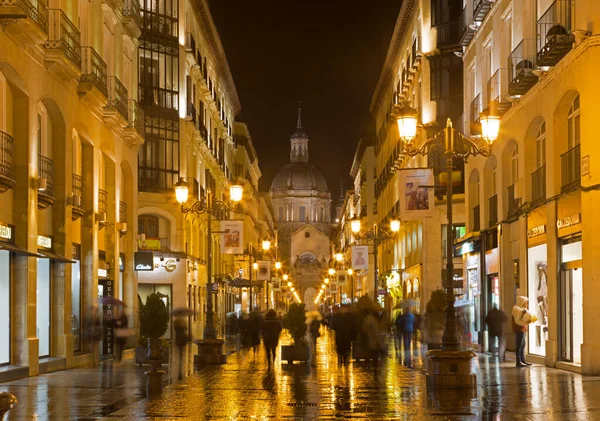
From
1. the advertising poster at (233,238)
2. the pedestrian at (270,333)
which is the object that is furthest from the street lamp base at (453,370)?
the advertising poster at (233,238)

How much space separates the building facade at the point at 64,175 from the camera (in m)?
24.2

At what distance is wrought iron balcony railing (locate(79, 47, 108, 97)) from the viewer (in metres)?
29.8

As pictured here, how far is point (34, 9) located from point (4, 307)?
22.2ft

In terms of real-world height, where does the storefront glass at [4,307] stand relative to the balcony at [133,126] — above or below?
below

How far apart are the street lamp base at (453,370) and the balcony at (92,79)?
1372 centimetres

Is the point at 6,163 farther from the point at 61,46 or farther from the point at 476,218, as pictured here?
the point at 476,218

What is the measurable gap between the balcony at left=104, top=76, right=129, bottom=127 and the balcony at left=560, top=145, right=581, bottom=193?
46.2ft

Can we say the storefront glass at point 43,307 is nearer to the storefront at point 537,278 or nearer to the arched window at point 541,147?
the storefront at point 537,278

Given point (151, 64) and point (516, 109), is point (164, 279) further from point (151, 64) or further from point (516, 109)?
point (516, 109)

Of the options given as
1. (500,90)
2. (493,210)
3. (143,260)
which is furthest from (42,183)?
(493,210)

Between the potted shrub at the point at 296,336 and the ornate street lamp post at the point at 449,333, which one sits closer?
the ornate street lamp post at the point at 449,333

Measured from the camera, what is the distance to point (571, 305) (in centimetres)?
2575

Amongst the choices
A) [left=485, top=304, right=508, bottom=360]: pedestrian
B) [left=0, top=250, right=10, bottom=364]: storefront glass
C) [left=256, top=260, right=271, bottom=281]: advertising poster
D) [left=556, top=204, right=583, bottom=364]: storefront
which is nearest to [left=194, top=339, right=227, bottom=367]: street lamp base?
[left=485, top=304, right=508, bottom=360]: pedestrian

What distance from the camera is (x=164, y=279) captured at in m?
50.9
